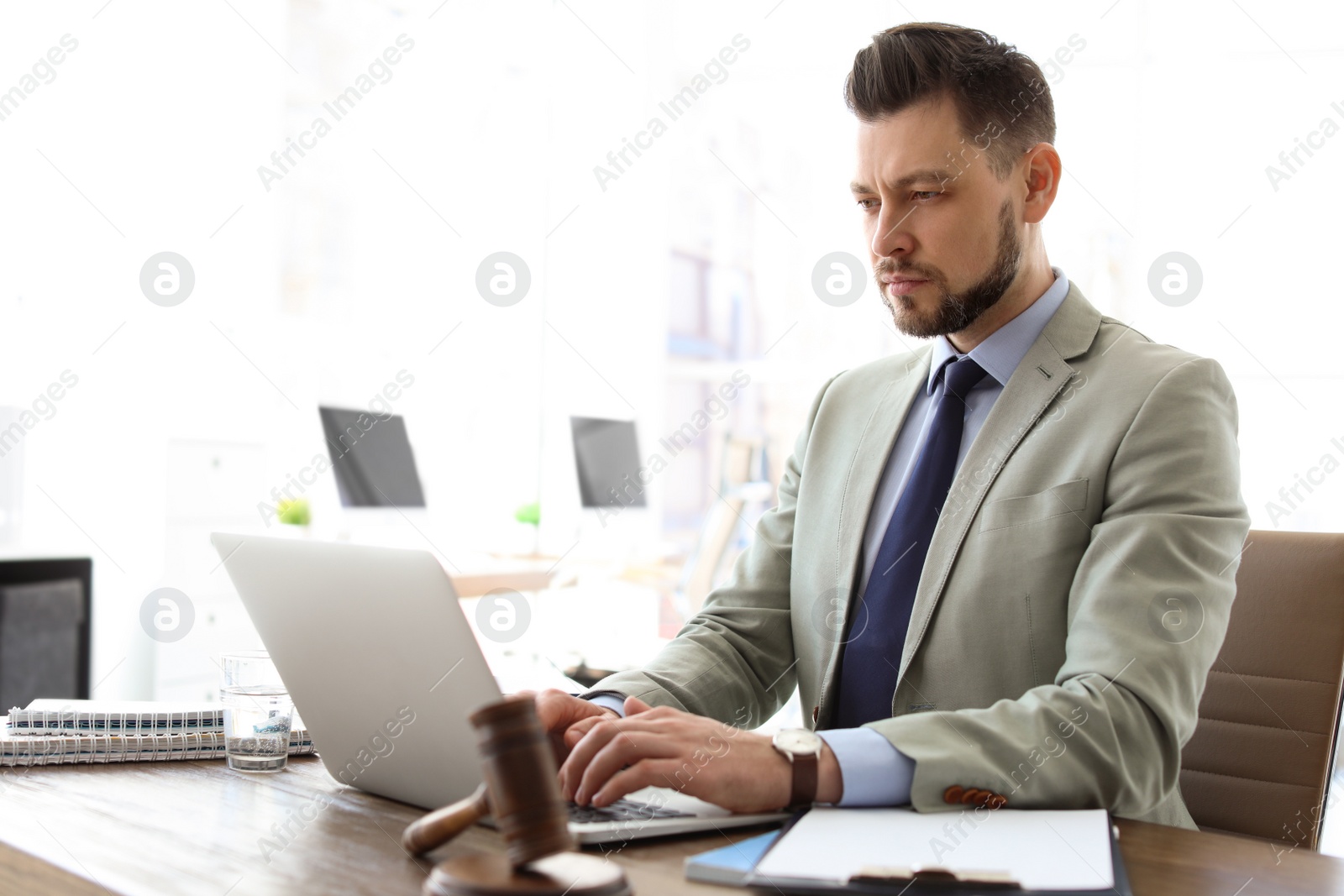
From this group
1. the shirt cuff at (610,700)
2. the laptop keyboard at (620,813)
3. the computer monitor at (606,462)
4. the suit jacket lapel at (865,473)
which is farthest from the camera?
the computer monitor at (606,462)

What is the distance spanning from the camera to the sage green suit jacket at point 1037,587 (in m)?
0.96

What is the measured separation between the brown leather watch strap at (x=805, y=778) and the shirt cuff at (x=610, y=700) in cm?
27

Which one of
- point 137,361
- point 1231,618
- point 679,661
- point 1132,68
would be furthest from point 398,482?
point 1132,68

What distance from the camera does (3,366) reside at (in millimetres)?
3393

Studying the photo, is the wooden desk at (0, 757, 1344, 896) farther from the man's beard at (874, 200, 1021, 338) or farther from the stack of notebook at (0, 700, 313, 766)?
the man's beard at (874, 200, 1021, 338)

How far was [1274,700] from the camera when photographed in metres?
1.27

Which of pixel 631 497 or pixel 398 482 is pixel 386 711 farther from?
pixel 631 497

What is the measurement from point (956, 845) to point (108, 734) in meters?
0.77

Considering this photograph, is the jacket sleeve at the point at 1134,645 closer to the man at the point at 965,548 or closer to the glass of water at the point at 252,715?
the man at the point at 965,548

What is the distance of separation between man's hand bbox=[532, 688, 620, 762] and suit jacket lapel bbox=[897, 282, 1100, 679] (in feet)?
1.27

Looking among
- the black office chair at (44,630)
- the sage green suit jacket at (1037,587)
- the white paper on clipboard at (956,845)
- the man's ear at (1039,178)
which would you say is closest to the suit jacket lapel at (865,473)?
the sage green suit jacket at (1037,587)

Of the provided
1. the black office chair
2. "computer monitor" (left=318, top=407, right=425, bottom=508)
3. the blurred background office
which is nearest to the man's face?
the blurred background office

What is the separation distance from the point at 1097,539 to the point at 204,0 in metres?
3.93

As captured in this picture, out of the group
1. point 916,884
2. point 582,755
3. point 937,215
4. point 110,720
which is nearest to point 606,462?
point 937,215
